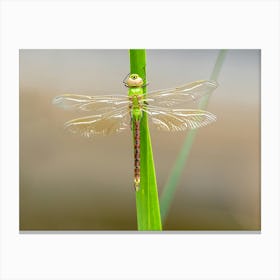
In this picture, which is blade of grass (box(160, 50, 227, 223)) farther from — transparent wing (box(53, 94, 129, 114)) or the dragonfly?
transparent wing (box(53, 94, 129, 114))

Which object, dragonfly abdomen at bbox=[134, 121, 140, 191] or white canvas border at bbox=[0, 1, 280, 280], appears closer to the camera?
dragonfly abdomen at bbox=[134, 121, 140, 191]

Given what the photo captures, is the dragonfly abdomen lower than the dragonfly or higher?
lower

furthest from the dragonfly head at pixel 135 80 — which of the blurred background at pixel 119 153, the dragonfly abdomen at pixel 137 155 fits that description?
the dragonfly abdomen at pixel 137 155

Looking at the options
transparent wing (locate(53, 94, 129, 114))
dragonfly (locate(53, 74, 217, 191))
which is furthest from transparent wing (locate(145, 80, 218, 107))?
transparent wing (locate(53, 94, 129, 114))

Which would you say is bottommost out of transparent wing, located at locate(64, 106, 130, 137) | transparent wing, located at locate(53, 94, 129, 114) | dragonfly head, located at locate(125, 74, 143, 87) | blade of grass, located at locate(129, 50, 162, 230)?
blade of grass, located at locate(129, 50, 162, 230)
